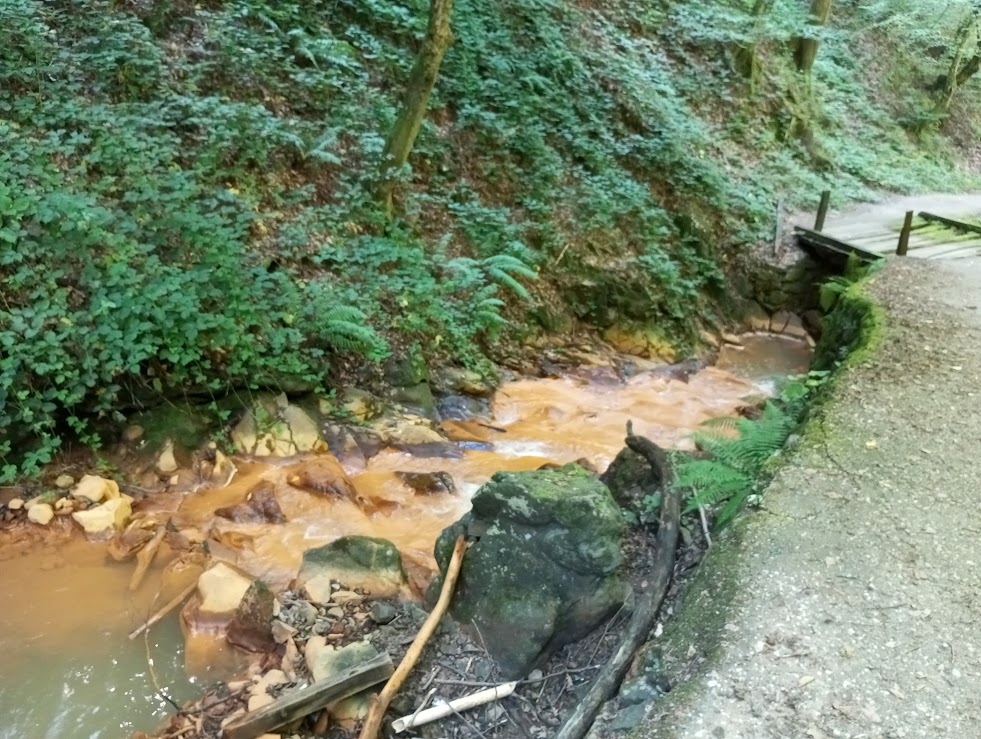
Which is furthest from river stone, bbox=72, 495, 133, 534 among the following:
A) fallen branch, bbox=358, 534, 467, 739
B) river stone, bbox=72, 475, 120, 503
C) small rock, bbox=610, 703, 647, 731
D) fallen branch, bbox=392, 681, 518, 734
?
small rock, bbox=610, 703, 647, 731

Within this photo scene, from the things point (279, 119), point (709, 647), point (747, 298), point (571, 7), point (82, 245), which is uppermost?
point (571, 7)

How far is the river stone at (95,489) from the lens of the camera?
5406 mm

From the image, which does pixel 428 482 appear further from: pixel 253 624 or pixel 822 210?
pixel 822 210

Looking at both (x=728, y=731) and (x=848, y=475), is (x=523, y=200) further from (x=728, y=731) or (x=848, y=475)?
(x=728, y=731)

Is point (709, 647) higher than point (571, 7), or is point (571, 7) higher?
point (571, 7)

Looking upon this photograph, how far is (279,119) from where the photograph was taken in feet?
27.0

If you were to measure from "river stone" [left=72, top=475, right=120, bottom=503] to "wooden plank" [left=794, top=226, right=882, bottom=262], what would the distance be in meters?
10.9

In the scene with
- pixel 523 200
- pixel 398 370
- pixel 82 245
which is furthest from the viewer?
pixel 523 200

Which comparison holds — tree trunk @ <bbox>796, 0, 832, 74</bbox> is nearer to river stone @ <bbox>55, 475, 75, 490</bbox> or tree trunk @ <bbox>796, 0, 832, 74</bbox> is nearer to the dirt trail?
the dirt trail

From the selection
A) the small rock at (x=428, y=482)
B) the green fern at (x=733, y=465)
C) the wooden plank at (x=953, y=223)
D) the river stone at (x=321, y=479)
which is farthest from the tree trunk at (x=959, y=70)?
the river stone at (x=321, y=479)

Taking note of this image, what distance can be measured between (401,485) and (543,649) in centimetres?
274

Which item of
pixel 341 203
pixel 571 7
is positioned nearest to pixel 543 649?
pixel 341 203

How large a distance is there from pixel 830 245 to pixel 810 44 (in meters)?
7.72

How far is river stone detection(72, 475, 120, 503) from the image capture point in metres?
5.41
